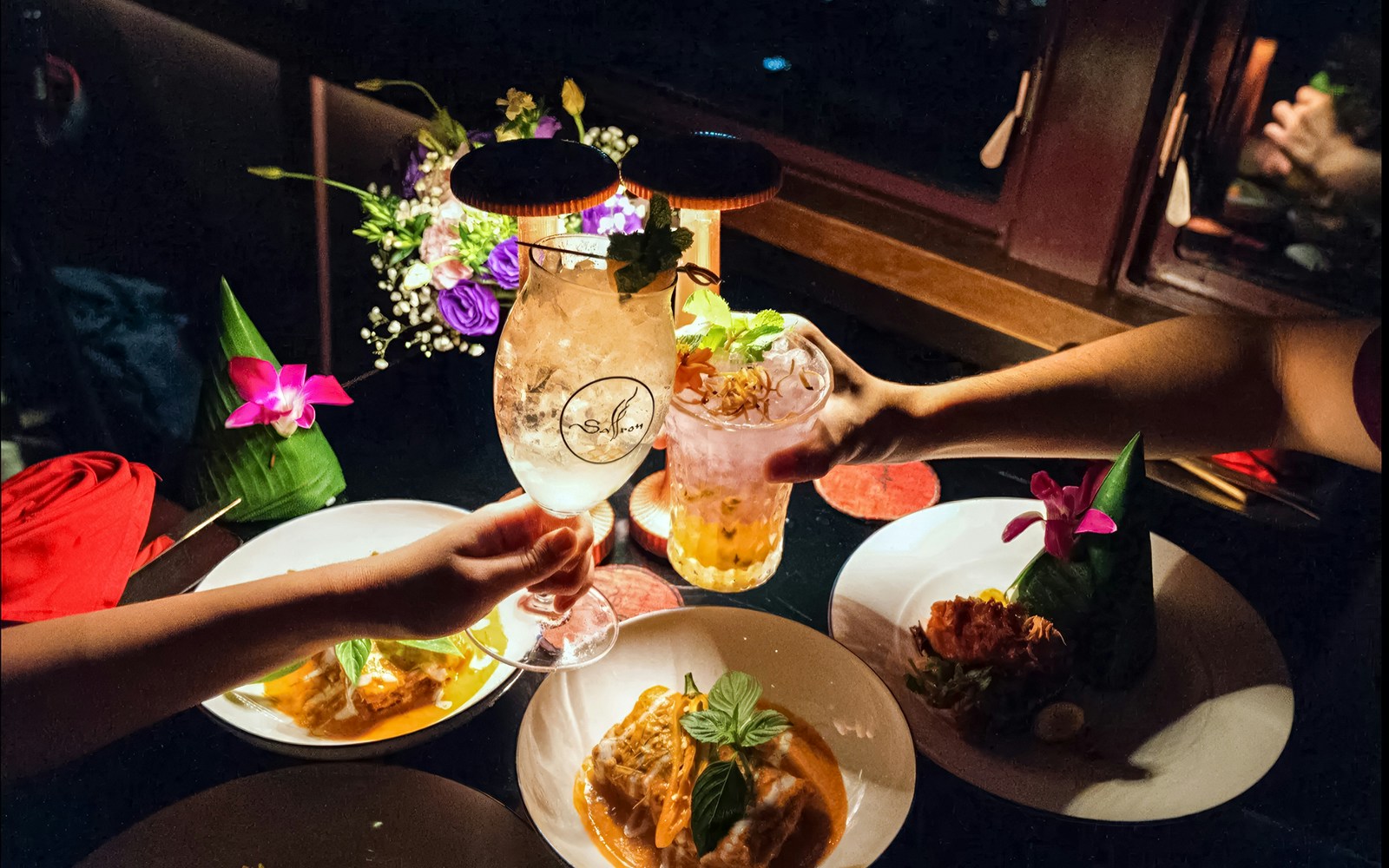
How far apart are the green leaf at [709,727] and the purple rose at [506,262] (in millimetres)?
623

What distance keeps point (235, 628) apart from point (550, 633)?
1.22 feet

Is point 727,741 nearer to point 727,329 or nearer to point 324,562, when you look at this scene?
point 727,329

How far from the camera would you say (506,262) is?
1.34m

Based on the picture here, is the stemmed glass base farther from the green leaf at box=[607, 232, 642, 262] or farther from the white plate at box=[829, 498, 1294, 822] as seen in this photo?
the green leaf at box=[607, 232, 642, 262]

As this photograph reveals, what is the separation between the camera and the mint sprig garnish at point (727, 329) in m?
1.08

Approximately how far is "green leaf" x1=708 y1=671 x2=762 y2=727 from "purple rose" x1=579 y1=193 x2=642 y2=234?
0.60 meters

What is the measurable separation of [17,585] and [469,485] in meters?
0.68

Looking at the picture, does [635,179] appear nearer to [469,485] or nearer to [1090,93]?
[469,485]

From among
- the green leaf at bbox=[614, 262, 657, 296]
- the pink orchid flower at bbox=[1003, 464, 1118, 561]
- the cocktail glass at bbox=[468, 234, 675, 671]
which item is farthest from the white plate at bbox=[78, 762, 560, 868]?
the pink orchid flower at bbox=[1003, 464, 1118, 561]

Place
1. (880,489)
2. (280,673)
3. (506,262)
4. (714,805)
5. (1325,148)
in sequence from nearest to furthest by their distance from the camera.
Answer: (714,805) → (280,673) → (1325,148) → (506,262) → (880,489)

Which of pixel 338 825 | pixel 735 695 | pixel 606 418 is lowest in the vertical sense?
pixel 338 825

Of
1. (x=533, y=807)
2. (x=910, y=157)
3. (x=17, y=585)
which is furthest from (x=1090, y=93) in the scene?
(x=17, y=585)

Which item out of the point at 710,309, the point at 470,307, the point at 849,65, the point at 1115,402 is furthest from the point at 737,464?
the point at 849,65

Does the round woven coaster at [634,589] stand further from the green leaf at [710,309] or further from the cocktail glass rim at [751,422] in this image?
the green leaf at [710,309]
